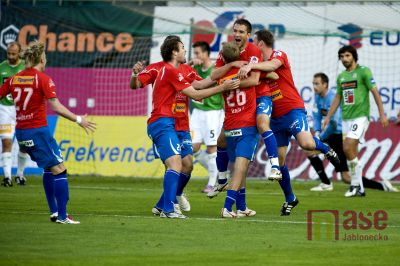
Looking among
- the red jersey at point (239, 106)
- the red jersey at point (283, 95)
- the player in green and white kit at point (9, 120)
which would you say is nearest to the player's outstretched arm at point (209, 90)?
the red jersey at point (239, 106)

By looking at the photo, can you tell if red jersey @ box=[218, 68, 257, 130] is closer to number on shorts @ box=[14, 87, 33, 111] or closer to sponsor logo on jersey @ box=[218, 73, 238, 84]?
sponsor logo on jersey @ box=[218, 73, 238, 84]

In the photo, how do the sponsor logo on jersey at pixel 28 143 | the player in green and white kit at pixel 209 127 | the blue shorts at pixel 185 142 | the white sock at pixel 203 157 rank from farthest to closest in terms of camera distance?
the white sock at pixel 203 157
the player in green and white kit at pixel 209 127
the blue shorts at pixel 185 142
the sponsor logo on jersey at pixel 28 143

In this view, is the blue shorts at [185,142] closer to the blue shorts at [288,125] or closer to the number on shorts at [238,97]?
the number on shorts at [238,97]

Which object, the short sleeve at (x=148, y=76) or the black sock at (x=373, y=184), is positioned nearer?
the short sleeve at (x=148, y=76)

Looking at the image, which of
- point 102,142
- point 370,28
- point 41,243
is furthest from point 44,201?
point 370,28

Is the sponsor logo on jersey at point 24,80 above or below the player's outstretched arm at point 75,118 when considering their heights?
above

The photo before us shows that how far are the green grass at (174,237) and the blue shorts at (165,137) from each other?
931mm

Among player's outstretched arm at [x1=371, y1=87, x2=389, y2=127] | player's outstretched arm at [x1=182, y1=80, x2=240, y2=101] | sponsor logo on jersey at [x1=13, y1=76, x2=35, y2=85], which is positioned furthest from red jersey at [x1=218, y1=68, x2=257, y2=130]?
player's outstretched arm at [x1=371, y1=87, x2=389, y2=127]

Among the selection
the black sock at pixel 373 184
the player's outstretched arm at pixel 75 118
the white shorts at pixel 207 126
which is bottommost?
the black sock at pixel 373 184

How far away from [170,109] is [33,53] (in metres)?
2.07

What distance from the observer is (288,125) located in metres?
15.0

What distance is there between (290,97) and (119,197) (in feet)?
14.9

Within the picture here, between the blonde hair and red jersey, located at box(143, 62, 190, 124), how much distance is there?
171cm

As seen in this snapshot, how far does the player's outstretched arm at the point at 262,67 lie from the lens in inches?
528
